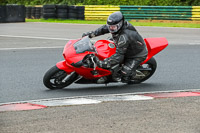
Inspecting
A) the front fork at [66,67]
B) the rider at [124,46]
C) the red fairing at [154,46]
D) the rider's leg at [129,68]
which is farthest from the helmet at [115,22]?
the front fork at [66,67]

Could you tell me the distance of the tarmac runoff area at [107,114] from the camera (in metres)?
5.87

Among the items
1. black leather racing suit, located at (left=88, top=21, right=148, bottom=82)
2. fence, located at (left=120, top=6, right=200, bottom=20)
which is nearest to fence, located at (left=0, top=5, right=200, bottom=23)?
fence, located at (left=120, top=6, right=200, bottom=20)

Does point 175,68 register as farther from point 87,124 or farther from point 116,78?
point 87,124

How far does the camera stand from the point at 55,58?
13.2 meters

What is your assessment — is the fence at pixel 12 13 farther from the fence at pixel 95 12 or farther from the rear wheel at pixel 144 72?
the rear wheel at pixel 144 72

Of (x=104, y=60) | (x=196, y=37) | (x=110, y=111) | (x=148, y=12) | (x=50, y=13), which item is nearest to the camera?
(x=110, y=111)

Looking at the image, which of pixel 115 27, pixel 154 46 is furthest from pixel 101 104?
pixel 154 46

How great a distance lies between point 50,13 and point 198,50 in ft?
61.0

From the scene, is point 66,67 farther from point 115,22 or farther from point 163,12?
point 163,12

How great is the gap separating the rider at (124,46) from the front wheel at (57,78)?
61 centimetres

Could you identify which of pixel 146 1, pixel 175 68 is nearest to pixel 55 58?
pixel 175 68

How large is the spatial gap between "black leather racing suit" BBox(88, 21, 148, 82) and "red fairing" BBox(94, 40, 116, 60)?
0.09 m

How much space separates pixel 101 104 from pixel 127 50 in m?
1.82

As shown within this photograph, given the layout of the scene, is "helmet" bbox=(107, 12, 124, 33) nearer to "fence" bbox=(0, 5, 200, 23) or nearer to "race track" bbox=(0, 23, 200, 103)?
"race track" bbox=(0, 23, 200, 103)
